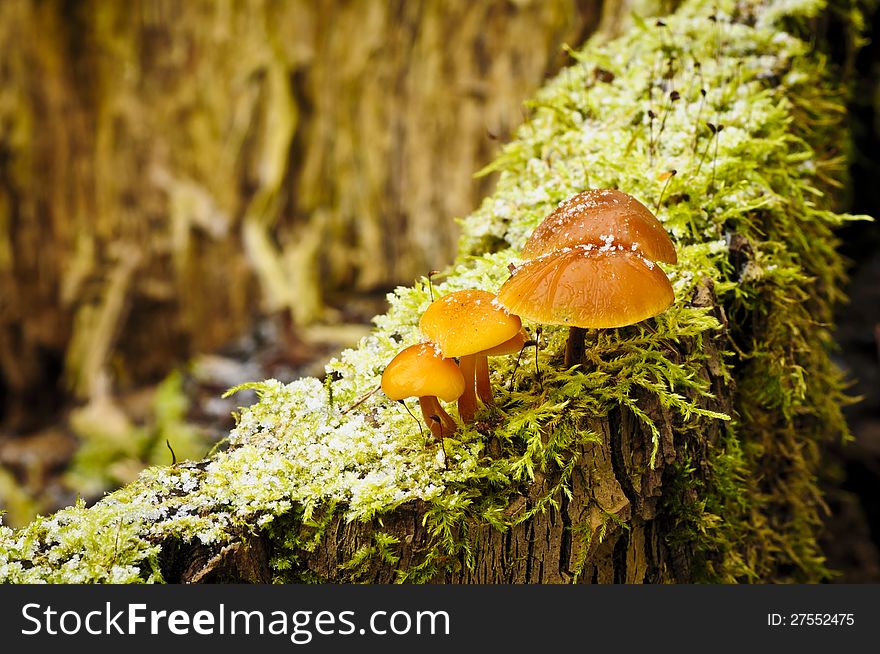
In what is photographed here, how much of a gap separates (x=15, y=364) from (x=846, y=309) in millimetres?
6160

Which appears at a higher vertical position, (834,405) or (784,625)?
(834,405)

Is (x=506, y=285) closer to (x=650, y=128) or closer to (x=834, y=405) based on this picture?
(x=650, y=128)

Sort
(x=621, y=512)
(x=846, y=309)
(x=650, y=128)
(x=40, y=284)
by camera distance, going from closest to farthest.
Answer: (x=621, y=512)
(x=650, y=128)
(x=846, y=309)
(x=40, y=284)

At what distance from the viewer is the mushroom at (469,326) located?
1505mm

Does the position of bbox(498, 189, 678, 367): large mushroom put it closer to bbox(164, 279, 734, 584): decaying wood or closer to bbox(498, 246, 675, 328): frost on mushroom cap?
bbox(498, 246, 675, 328): frost on mushroom cap

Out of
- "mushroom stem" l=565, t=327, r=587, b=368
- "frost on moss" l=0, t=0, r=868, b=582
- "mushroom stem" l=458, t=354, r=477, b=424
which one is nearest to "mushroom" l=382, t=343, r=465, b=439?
"mushroom stem" l=458, t=354, r=477, b=424

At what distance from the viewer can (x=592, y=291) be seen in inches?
58.4

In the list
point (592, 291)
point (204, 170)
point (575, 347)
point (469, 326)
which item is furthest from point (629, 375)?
point (204, 170)

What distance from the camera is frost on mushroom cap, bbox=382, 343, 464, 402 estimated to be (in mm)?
1501

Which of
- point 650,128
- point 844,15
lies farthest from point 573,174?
point 844,15

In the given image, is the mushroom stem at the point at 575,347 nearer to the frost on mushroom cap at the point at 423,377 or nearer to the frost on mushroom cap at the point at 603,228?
the frost on mushroom cap at the point at 603,228

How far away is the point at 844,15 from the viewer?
131 inches

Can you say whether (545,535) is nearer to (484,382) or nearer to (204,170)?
(484,382)

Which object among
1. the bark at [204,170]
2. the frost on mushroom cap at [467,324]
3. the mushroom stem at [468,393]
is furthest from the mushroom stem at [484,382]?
the bark at [204,170]
